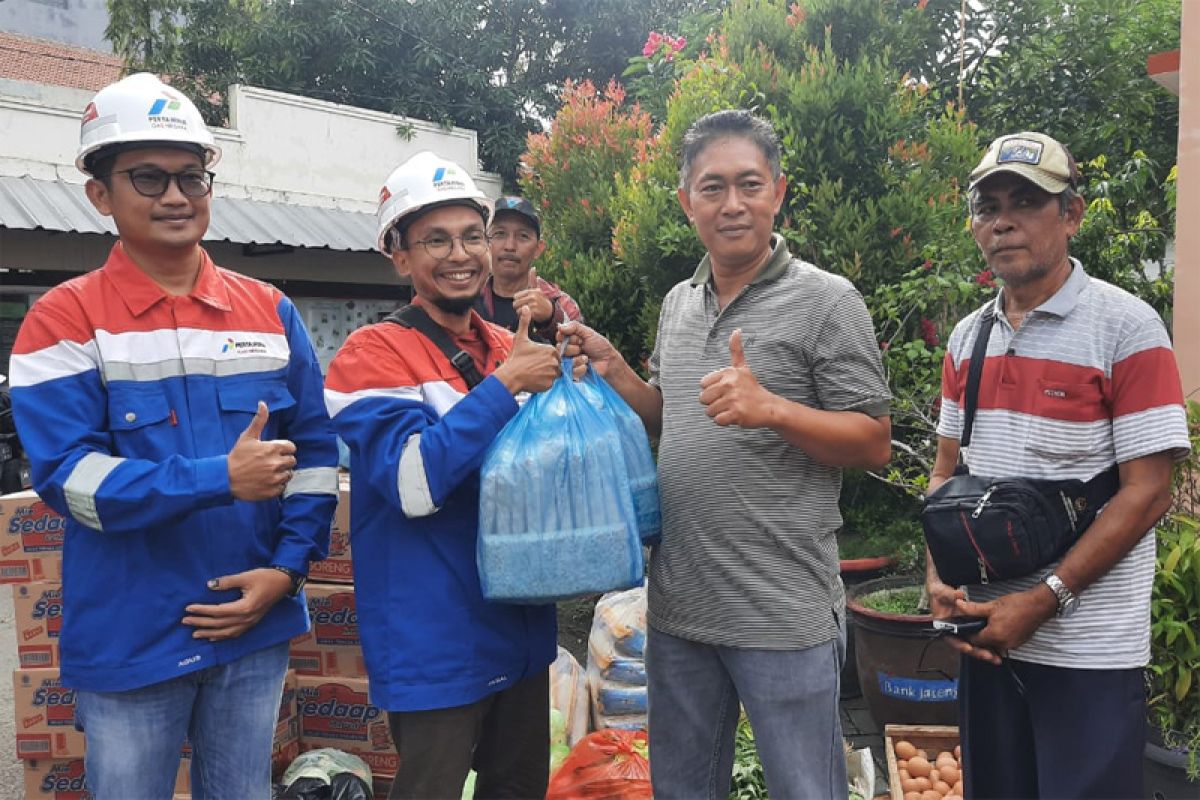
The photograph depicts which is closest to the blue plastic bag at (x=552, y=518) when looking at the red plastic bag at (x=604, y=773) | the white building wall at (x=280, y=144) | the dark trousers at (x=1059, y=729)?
the dark trousers at (x=1059, y=729)

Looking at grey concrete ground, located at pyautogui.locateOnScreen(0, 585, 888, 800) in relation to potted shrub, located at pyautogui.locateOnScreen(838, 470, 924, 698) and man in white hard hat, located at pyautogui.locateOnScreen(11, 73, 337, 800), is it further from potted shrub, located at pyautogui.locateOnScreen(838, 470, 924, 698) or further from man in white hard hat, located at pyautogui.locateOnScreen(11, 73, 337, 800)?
man in white hard hat, located at pyautogui.locateOnScreen(11, 73, 337, 800)

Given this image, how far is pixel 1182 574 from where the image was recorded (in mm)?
2926

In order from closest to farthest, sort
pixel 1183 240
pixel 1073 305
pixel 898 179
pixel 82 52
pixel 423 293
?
pixel 1073 305, pixel 423 293, pixel 1183 240, pixel 898 179, pixel 82 52

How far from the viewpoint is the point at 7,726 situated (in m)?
4.16

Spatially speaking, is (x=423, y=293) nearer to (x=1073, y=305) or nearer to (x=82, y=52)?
(x=1073, y=305)

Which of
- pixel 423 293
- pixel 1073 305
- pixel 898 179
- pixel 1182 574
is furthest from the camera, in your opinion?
pixel 898 179

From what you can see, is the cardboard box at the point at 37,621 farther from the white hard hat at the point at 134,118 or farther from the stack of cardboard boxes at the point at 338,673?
the white hard hat at the point at 134,118

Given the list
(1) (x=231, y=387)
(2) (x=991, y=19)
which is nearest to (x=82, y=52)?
(2) (x=991, y=19)

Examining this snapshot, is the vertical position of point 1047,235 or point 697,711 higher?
point 1047,235

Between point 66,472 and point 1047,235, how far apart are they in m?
2.29

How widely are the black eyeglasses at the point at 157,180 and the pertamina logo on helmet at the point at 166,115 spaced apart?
0.10m

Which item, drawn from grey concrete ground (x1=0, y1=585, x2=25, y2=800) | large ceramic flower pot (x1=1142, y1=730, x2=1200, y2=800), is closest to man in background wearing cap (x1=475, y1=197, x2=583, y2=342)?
grey concrete ground (x1=0, y1=585, x2=25, y2=800)

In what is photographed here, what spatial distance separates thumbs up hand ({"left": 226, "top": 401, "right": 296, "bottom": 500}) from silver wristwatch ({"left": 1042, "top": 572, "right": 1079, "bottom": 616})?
173cm

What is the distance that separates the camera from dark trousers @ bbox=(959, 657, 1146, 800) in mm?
1973
